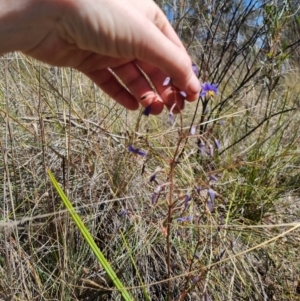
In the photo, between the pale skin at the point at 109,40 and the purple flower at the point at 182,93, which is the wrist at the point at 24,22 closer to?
the pale skin at the point at 109,40

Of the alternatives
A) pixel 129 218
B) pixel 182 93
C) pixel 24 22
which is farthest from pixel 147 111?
pixel 129 218

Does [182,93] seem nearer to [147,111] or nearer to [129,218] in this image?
[147,111]

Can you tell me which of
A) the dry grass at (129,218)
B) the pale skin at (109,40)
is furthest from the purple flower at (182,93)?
the dry grass at (129,218)

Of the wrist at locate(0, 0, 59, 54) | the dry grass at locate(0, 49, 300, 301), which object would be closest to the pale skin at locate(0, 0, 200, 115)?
the wrist at locate(0, 0, 59, 54)

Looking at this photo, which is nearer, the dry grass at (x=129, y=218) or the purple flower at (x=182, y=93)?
the purple flower at (x=182, y=93)

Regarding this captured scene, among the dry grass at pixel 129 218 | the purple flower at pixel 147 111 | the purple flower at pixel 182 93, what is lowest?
the dry grass at pixel 129 218

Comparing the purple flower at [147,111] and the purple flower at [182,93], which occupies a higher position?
the purple flower at [182,93]

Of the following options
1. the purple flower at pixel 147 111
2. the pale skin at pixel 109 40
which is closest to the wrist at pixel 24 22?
the pale skin at pixel 109 40
